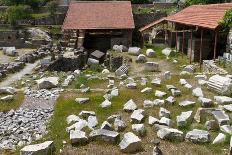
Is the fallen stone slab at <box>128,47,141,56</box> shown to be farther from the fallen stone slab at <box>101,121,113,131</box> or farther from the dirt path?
the fallen stone slab at <box>101,121,113,131</box>

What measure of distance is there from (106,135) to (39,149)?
73.9 inches

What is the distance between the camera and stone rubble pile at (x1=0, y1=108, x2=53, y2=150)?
12.5 m

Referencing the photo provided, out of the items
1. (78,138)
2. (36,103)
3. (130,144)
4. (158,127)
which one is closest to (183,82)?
(158,127)

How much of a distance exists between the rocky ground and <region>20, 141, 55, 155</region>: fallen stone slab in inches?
1.2

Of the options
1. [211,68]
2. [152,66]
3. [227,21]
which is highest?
[227,21]

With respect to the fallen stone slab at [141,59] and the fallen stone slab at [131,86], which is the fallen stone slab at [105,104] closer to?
the fallen stone slab at [131,86]

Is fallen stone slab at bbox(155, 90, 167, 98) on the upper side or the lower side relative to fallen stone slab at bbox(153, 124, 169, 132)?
lower

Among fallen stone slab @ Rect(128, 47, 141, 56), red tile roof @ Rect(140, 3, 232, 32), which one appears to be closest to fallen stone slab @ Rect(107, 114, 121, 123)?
red tile roof @ Rect(140, 3, 232, 32)

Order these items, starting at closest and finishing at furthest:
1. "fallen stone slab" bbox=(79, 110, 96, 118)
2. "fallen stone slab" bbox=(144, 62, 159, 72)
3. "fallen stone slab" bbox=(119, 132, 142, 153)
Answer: "fallen stone slab" bbox=(119, 132, 142, 153), "fallen stone slab" bbox=(79, 110, 96, 118), "fallen stone slab" bbox=(144, 62, 159, 72)

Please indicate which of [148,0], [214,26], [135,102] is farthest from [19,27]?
[135,102]

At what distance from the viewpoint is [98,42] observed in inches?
1379

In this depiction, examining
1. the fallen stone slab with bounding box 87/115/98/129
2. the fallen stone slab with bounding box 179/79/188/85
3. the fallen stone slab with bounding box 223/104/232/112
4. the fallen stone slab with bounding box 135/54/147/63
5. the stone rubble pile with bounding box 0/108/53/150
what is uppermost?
the fallen stone slab with bounding box 223/104/232/112

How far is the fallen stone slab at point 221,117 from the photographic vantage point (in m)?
12.3

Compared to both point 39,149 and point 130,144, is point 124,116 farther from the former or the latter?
point 39,149
